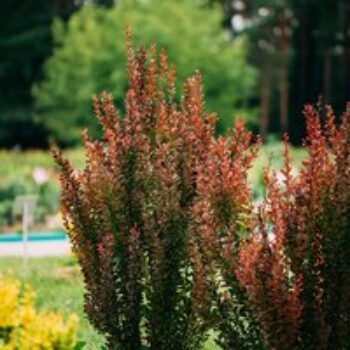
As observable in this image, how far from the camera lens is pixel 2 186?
22.2 m

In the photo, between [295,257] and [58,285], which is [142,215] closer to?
[295,257]

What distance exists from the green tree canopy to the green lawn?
2373 centimetres

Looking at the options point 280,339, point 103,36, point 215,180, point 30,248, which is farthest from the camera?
point 103,36

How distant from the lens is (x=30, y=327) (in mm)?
5023

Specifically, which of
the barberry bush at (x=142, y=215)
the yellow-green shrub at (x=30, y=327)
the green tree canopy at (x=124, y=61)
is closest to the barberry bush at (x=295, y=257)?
the barberry bush at (x=142, y=215)

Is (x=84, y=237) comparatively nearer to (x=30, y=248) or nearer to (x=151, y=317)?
(x=151, y=317)

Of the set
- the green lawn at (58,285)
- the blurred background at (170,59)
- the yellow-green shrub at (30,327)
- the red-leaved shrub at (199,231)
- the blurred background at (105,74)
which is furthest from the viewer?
the blurred background at (170,59)

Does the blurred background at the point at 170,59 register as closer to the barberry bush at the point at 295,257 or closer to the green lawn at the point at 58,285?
the green lawn at the point at 58,285

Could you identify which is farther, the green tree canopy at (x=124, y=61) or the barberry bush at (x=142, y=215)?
the green tree canopy at (x=124, y=61)

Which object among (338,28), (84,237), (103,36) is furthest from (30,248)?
(338,28)

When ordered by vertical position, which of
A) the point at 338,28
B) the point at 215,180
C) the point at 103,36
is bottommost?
the point at 215,180

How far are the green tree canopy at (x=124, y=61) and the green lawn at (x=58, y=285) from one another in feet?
77.8

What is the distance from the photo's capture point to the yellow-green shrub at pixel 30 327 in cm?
499

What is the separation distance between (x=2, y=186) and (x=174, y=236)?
1644cm
